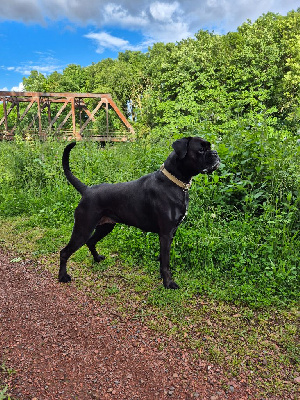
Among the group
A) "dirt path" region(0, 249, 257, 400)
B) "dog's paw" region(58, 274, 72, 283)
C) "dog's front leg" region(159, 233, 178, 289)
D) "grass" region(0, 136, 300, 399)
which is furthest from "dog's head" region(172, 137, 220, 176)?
"dog's paw" region(58, 274, 72, 283)

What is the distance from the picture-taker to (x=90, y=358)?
2.72 m

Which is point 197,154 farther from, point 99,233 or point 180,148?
point 99,233

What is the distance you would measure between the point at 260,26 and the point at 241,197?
82.9 ft

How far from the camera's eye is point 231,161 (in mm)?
5277

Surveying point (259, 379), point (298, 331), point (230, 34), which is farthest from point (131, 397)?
point (230, 34)

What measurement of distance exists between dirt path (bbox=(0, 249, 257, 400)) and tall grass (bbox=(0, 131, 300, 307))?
96 cm

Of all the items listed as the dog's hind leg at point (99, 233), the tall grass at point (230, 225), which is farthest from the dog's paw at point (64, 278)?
the tall grass at point (230, 225)

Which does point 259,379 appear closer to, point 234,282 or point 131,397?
point 131,397

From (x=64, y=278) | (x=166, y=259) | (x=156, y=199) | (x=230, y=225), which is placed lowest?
(x=64, y=278)

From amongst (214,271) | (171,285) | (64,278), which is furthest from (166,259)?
(64,278)

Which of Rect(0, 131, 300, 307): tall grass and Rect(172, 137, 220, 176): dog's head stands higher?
Rect(172, 137, 220, 176): dog's head

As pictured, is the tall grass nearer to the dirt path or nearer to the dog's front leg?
the dog's front leg

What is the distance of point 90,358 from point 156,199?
172 centimetres

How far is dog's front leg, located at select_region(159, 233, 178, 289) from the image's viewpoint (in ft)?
12.0
